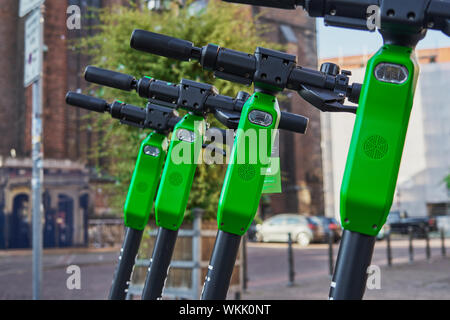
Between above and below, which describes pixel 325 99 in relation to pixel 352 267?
above

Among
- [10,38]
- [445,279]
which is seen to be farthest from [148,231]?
[10,38]

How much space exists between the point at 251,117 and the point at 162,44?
0.38 metres

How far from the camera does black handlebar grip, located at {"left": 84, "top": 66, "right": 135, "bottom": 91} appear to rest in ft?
7.39

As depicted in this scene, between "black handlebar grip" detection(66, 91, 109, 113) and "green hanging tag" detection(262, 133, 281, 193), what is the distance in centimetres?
111

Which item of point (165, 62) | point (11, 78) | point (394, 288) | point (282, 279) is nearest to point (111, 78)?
point (165, 62)

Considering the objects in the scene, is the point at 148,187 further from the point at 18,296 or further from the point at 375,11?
the point at 18,296

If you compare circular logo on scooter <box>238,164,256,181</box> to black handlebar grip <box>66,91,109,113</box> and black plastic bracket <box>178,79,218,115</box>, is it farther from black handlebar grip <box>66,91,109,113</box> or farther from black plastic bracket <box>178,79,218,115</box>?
black handlebar grip <box>66,91,109,113</box>

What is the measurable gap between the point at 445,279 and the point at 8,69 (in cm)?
2011

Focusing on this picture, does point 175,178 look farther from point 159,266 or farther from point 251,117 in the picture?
point 251,117

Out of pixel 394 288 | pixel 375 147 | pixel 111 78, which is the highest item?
→ pixel 111 78

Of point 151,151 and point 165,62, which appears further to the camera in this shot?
point 165,62

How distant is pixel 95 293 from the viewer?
8906mm

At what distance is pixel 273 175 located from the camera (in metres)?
1.75

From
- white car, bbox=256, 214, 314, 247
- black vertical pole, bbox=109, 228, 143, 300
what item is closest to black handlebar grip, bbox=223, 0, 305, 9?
black vertical pole, bbox=109, 228, 143, 300
